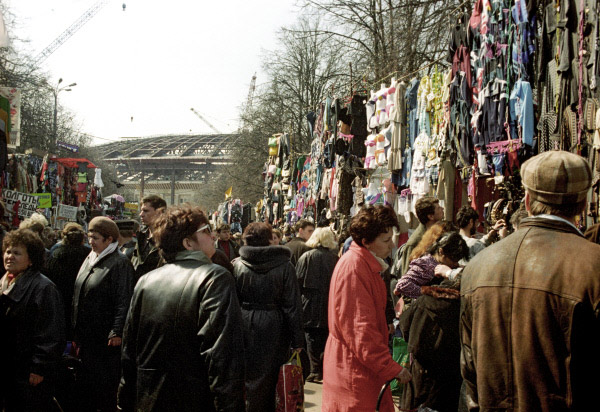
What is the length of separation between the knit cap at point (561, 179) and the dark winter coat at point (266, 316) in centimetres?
320

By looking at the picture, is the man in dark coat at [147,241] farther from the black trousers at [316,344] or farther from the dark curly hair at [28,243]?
the black trousers at [316,344]

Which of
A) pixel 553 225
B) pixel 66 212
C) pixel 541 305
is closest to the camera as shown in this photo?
pixel 541 305

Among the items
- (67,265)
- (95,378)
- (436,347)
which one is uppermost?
(67,265)

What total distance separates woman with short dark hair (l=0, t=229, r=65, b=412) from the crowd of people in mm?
10

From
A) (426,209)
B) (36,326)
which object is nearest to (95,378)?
(36,326)

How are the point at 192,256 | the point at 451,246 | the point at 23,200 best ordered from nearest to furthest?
the point at 192,256
the point at 451,246
the point at 23,200

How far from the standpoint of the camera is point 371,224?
4.53 meters

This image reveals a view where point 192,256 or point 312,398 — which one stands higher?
point 192,256

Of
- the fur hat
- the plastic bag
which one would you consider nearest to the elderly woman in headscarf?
the fur hat

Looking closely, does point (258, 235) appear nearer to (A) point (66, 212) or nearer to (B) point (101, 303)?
(B) point (101, 303)

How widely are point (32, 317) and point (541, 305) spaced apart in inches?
141

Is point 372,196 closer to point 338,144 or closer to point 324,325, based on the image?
point 338,144

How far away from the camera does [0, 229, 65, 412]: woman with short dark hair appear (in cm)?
477

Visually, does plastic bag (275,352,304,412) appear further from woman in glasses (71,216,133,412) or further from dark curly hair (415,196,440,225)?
dark curly hair (415,196,440,225)
